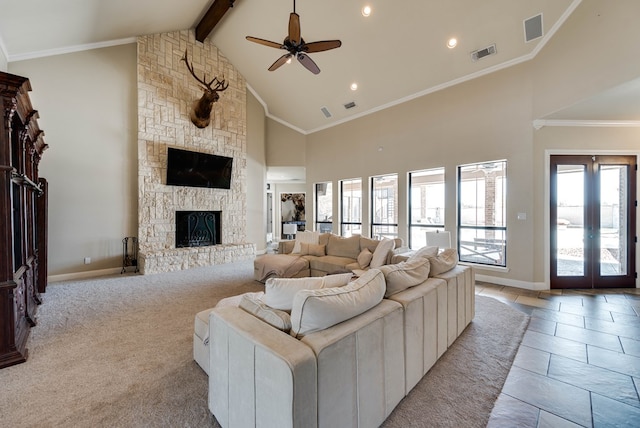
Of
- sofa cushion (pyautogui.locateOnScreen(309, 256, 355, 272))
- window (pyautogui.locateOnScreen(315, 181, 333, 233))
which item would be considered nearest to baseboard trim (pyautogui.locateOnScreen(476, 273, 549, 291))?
sofa cushion (pyautogui.locateOnScreen(309, 256, 355, 272))

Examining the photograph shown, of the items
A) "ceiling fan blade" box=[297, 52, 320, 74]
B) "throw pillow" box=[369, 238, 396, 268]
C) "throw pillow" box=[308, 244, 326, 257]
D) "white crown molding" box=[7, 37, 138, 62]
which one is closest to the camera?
"ceiling fan blade" box=[297, 52, 320, 74]

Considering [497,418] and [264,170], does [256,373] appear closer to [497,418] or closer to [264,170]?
[497,418]

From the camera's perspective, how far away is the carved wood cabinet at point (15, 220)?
7.84 feet

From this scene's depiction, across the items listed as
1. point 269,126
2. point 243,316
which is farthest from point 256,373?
point 269,126

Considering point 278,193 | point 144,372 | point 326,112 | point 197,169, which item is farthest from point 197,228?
point 278,193

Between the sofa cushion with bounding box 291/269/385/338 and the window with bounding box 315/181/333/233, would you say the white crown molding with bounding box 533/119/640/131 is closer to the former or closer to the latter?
the sofa cushion with bounding box 291/269/385/338

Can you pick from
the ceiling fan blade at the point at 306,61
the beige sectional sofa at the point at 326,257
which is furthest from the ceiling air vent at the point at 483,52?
the beige sectional sofa at the point at 326,257

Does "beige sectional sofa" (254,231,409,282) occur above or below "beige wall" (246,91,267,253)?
below

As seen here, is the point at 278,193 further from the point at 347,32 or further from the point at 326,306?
the point at 326,306

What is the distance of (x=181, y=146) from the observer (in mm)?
6648

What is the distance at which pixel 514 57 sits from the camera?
4.82 metres

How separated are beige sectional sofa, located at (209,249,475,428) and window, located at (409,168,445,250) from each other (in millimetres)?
4371

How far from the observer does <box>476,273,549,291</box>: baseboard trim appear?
4793 mm

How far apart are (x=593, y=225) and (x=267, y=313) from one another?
6.06 metres
